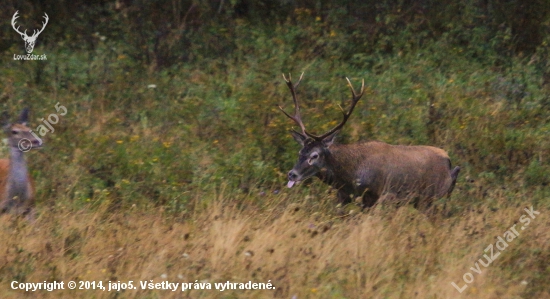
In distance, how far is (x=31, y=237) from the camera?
23.4 ft

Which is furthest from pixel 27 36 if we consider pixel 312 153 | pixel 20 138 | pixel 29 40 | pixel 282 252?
pixel 282 252

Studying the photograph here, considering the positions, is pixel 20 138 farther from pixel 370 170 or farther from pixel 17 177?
pixel 370 170

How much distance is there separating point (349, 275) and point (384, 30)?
8.27 m

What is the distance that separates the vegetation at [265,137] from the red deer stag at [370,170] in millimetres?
272

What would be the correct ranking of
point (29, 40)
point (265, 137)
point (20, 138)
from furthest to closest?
1. point (29, 40)
2. point (265, 137)
3. point (20, 138)

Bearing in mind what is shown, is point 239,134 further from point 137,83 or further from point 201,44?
point 201,44

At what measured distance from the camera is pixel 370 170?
916cm

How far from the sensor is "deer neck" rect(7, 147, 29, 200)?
8430 millimetres

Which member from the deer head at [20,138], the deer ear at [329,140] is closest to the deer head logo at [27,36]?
the deer head at [20,138]

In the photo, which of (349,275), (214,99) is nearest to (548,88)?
(214,99)

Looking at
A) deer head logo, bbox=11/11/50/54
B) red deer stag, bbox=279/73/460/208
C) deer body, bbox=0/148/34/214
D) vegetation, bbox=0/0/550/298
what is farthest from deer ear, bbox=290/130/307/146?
deer head logo, bbox=11/11/50/54

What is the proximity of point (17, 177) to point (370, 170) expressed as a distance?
3623mm

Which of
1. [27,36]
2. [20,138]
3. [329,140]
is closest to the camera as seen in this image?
[20,138]

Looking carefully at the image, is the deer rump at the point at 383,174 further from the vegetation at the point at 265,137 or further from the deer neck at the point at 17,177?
the deer neck at the point at 17,177
